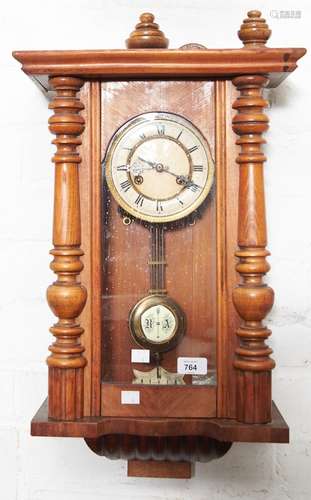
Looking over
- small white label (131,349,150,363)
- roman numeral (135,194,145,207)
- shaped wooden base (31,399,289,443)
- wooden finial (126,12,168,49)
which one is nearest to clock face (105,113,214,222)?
roman numeral (135,194,145,207)

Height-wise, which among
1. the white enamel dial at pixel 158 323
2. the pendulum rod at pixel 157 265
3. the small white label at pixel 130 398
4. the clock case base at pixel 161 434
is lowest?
the clock case base at pixel 161 434

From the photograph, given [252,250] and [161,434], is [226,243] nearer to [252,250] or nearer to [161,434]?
[252,250]

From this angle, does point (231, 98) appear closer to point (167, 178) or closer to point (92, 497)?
point (167, 178)

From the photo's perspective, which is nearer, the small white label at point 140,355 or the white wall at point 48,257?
the small white label at point 140,355

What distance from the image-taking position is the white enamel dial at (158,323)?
1.11m

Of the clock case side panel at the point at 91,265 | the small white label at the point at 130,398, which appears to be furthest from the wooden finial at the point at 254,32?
the small white label at the point at 130,398

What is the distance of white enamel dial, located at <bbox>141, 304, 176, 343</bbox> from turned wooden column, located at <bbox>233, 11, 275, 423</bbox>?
107 millimetres

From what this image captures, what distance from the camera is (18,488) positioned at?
52.4 inches

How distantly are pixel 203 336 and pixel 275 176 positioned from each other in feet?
1.11

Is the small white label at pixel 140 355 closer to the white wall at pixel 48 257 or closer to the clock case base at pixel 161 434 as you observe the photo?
the clock case base at pixel 161 434

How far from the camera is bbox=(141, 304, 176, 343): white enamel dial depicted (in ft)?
3.66

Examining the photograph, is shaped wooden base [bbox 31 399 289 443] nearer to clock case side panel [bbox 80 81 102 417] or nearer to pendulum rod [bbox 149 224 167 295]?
clock case side panel [bbox 80 81 102 417]

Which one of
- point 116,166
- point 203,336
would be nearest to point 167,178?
point 116,166

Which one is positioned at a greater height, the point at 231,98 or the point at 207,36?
the point at 207,36
